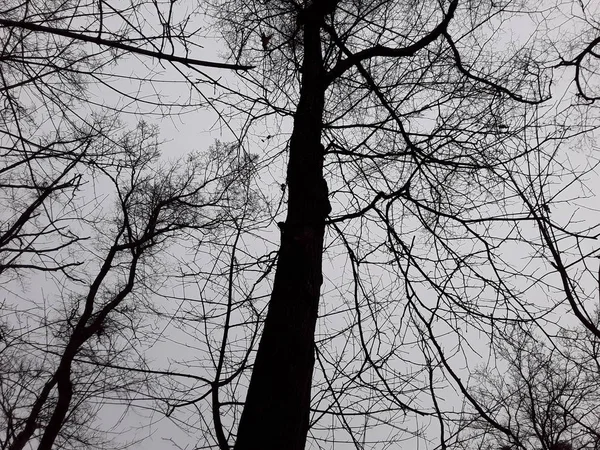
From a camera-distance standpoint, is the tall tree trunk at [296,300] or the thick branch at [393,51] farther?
the thick branch at [393,51]

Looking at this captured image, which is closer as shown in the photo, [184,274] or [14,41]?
[14,41]

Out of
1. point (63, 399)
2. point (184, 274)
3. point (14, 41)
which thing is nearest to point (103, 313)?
point (63, 399)

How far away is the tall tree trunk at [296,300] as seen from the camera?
5.42ft

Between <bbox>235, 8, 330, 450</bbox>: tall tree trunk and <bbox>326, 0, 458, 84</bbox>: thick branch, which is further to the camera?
<bbox>326, 0, 458, 84</bbox>: thick branch

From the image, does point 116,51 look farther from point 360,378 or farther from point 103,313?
point 103,313

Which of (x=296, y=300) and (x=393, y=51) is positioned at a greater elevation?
(x=393, y=51)

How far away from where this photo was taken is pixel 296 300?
6.58 ft

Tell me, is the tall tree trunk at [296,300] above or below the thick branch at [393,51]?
below

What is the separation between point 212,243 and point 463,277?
158 centimetres

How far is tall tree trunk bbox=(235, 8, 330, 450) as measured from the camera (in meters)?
1.65

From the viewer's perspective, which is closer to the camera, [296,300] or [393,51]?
[296,300]

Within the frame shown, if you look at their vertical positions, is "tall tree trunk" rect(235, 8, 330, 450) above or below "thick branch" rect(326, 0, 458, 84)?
below

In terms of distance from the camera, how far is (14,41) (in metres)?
2.09

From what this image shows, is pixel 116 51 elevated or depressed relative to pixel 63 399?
elevated
